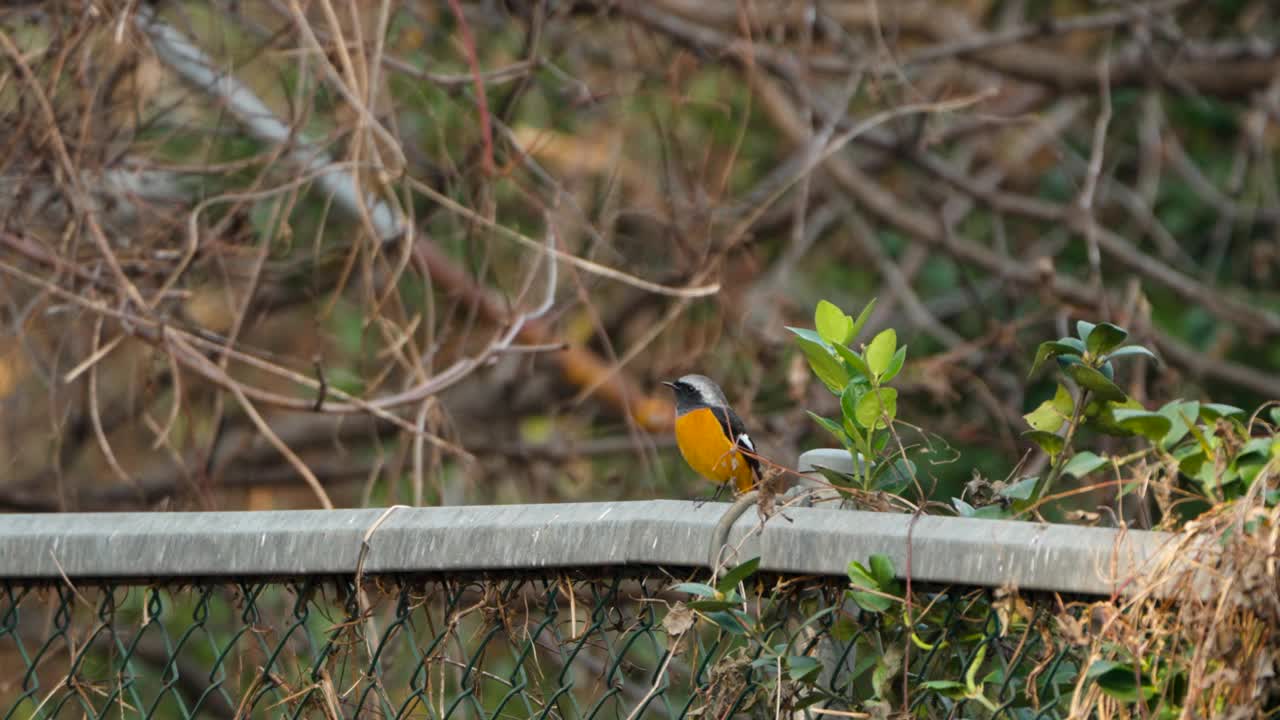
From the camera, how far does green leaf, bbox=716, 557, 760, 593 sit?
187cm

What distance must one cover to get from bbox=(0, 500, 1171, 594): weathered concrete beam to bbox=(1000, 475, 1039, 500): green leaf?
0.70 feet

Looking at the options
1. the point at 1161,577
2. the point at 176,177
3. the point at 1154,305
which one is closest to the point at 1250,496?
the point at 1161,577

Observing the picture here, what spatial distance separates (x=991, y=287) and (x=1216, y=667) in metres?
6.01

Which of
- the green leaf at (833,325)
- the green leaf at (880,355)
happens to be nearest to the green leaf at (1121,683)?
the green leaf at (880,355)

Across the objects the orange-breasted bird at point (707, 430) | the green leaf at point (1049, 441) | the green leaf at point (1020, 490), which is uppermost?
the green leaf at point (1049, 441)

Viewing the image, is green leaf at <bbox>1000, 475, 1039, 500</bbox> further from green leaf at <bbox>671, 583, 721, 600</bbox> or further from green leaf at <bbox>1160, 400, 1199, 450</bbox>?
green leaf at <bbox>671, 583, 721, 600</bbox>

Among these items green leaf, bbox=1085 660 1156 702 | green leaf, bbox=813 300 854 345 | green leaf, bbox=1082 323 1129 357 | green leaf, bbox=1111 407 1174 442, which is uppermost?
green leaf, bbox=1082 323 1129 357

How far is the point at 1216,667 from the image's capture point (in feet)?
5.43

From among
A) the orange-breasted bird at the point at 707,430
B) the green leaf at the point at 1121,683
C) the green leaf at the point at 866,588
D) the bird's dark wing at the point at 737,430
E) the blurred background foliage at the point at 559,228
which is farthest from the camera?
the orange-breasted bird at the point at 707,430

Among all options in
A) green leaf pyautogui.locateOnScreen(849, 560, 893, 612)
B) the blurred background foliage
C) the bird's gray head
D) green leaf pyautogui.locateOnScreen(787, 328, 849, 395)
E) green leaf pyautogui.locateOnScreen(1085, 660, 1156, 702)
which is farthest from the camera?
the bird's gray head

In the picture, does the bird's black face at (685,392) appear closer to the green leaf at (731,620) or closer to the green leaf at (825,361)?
the green leaf at (825,361)

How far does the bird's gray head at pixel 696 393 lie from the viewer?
4.88 m

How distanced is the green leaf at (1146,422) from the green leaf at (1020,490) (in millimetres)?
218

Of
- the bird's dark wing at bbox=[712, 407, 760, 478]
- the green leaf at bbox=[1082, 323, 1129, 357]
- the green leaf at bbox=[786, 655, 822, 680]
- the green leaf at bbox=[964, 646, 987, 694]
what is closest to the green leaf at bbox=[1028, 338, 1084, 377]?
the green leaf at bbox=[1082, 323, 1129, 357]
